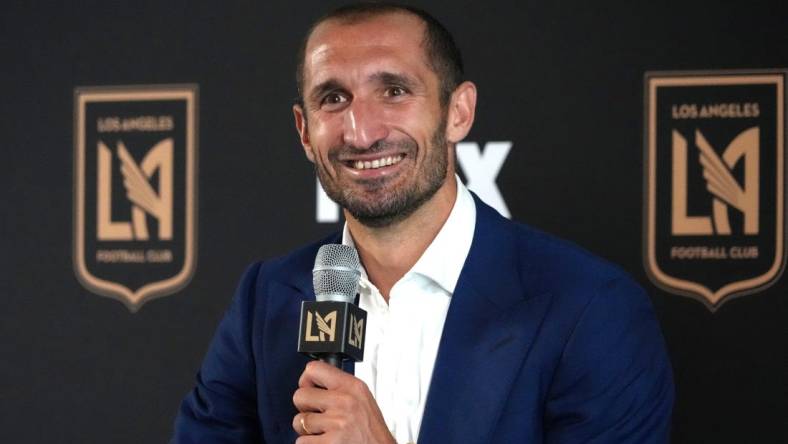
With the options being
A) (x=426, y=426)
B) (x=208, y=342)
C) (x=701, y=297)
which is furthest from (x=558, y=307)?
(x=208, y=342)

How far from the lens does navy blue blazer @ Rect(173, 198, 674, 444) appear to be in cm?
174

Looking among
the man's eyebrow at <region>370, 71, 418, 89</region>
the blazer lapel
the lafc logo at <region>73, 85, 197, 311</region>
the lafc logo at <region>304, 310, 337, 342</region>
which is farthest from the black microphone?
the lafc logo at <region>73, 85, 197, 311</region>

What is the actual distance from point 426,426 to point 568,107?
1083 millimetres

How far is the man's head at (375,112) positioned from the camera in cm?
182

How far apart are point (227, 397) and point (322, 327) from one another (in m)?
0.67

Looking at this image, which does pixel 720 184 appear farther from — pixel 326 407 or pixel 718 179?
pixel 326 407

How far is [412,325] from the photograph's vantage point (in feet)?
6.23

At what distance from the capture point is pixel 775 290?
2.50 metres

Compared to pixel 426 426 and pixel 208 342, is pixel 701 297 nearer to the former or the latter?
pixel 426 426

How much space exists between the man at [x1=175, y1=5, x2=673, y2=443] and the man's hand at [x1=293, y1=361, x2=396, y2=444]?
1.28 ft

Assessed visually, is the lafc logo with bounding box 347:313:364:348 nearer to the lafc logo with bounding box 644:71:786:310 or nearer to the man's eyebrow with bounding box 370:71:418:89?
the man's eyebrow with bounding box 370:71:418:89

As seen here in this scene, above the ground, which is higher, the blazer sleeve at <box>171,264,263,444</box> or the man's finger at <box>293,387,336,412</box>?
the man's finger at <box>293,387,336,412</box>

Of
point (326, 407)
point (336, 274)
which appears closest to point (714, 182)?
point (336, 274)

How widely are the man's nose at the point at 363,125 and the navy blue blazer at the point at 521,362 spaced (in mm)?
262
